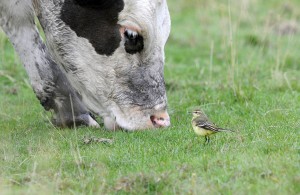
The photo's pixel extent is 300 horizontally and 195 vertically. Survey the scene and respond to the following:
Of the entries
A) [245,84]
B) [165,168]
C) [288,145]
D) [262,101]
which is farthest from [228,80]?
[165,168]

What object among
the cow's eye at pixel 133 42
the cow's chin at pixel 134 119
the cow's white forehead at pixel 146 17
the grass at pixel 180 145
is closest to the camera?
the grass at pixel 180 145

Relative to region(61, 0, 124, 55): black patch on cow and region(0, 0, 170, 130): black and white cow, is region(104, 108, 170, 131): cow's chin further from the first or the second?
region(61, 0, 124, 55): black patch on cow

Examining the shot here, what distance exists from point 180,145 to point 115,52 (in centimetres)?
113

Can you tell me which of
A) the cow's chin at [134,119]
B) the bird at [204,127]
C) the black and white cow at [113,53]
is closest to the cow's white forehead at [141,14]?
the black and white cow at [113,53]

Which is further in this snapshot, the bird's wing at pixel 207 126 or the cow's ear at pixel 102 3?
the cow's ear at pixel 102 3

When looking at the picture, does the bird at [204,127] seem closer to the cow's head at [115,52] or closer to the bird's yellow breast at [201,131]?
the bird's yellow breast at [201,131]

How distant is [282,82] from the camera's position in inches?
383

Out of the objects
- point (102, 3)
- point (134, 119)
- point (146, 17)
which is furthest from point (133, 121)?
point (102, 3)

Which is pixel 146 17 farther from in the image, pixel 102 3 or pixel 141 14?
pixel 102 3

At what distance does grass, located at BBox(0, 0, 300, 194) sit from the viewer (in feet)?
18.2

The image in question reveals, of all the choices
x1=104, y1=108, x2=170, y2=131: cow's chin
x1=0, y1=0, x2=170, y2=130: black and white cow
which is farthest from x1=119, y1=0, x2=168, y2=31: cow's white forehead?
x1=104, y1=108, x2=170, y2=131: cow's chin

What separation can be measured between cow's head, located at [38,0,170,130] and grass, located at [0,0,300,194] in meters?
0.26

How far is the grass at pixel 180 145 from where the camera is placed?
18.2 ft

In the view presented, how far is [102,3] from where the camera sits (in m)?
6.86
